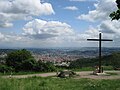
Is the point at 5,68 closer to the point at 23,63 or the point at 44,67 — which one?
the point at 23,63

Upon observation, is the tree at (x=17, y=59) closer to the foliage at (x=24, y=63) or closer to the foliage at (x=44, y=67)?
the foliage at (x=24, y=63)

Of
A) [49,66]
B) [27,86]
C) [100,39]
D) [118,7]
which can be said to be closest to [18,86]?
[27,86]

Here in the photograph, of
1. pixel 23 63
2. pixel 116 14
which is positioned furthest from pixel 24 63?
pixel 116 14

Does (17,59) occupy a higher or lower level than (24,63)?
higher

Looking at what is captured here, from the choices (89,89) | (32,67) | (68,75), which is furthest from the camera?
(32,67)

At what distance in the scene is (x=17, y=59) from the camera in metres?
35.6

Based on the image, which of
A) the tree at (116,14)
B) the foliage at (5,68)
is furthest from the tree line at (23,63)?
the tree at (116,14)

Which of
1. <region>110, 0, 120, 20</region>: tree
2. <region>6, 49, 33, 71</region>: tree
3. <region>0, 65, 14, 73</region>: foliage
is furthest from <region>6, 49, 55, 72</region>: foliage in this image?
<region>110, 0, 120, 20</region>: tree

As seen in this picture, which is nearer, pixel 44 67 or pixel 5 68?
pixel 5 68

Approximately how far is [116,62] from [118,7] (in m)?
29.8

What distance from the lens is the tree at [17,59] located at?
35.3 meters

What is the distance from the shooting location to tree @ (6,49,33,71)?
35.3 metres

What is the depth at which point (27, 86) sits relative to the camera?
11.1 metres

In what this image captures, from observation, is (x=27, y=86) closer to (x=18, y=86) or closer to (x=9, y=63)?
(x=18, y=86)
